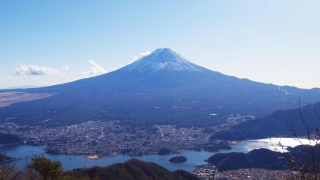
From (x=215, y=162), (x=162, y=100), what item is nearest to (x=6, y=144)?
(x=215, y=162)

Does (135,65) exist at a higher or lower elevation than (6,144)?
higher

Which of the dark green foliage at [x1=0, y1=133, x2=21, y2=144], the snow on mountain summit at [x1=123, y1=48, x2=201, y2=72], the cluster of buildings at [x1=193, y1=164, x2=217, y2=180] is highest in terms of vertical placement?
the snow on mountain summit at [x1=123, y1=48, x2=201, y2=72]

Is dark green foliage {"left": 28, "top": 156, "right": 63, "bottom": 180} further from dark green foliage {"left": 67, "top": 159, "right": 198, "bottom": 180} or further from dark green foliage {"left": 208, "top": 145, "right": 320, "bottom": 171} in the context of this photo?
dark green foliage {"left": 208, "top": 145, "right": 320, "bottom": 171}

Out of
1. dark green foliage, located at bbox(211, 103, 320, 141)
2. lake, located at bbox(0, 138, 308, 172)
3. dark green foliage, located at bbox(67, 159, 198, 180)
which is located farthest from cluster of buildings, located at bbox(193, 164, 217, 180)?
dark green foliage, located at bbox(211, 103, 320, 141)

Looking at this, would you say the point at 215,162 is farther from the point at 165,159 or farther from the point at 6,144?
the point at 6,144

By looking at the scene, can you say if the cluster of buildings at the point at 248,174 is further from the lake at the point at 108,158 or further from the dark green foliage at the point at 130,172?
the dark green foliage at the point at 130,172

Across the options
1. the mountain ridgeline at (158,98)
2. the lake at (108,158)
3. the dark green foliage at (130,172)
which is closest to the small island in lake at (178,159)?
the lake at (108,158)

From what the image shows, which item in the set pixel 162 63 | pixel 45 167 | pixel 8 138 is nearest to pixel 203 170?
pixel 45 167
